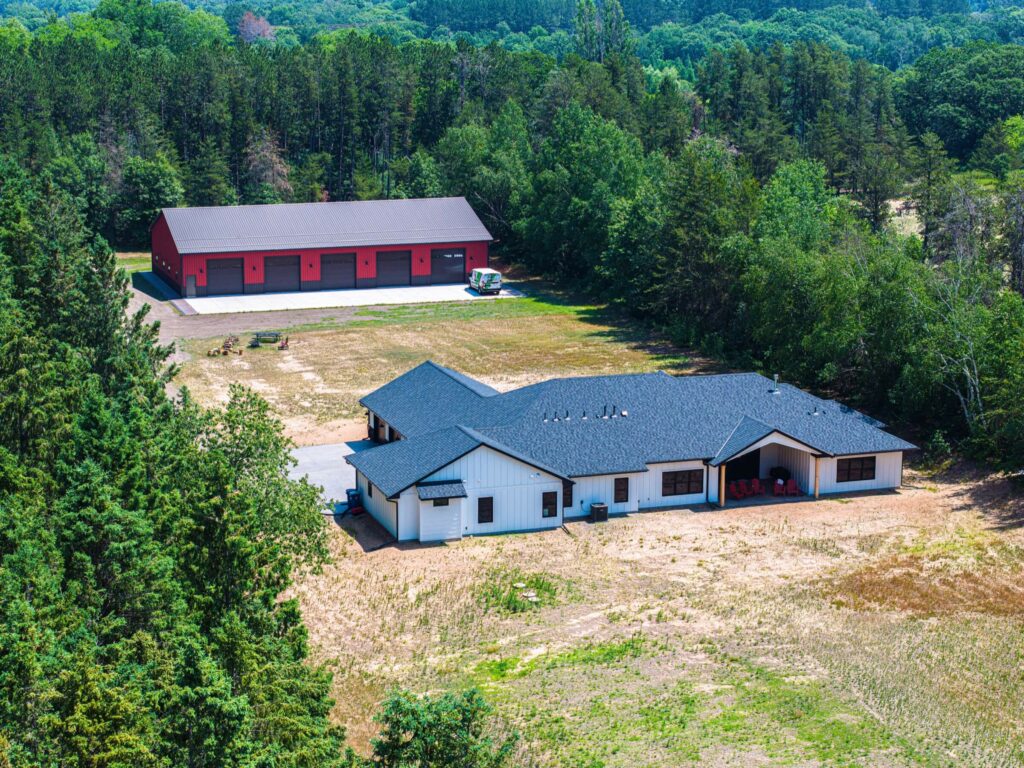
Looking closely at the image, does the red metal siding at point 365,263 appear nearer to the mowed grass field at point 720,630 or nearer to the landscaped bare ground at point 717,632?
the mowed grass field at point 720,630

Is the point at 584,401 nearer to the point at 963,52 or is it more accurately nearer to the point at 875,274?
the point at 875,274

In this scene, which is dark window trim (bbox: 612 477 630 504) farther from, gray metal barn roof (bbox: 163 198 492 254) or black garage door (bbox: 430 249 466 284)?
black garage door (bbox: 430 249 466 284)

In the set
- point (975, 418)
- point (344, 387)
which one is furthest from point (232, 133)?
point (975, 418)

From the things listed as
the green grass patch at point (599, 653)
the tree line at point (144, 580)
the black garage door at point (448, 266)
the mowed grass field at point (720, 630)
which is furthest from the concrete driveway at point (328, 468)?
the black garage door at point (448, 266)

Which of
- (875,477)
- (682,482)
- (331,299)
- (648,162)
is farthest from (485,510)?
(648,162)

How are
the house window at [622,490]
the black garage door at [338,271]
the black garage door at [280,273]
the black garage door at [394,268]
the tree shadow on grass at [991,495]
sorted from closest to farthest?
the tree shadow on grass at [991,495], the house window at [622,490], the black garage door at [280,273], the black garage door at [338,271], the black garage door at [394,268]

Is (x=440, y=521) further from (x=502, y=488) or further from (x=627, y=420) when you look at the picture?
(x=627, y=420)
